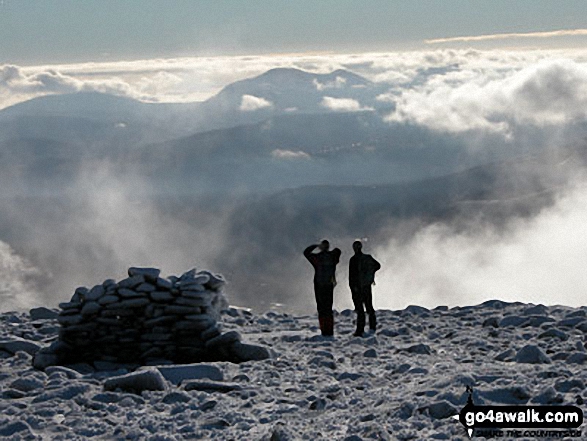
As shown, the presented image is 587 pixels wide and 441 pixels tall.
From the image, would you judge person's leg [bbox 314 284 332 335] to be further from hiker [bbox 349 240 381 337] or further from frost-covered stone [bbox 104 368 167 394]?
frost-covered stone [bbox 104 368 167 394]

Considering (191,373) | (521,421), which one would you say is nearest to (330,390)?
(191,373)

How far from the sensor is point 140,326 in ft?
49.7

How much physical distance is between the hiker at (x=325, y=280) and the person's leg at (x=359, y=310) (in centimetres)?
49

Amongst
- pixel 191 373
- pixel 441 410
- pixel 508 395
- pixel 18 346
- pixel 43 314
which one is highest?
pixel 43 314

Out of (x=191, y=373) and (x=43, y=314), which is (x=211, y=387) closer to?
(x=191, y=373)

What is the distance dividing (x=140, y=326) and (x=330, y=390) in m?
4.95

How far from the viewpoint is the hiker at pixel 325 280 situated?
686 inches

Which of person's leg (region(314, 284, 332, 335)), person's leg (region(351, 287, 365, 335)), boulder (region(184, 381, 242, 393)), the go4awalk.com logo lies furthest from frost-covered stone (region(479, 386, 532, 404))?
person's leg (region(314, 284, 332, 335))

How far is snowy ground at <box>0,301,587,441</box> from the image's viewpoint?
30.2ft

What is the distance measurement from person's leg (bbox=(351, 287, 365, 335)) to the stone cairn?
3204mm

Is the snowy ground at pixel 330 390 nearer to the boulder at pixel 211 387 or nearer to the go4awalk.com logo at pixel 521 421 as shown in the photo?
the boulder at pixel 211 387

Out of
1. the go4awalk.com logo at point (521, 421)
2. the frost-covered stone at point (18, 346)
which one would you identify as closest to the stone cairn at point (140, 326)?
the frost-covered stone at point (18, 346)

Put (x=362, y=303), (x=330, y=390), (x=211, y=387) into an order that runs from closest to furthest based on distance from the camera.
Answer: (x=330, y=390), (x=211, y=387), (x=362, y=303)

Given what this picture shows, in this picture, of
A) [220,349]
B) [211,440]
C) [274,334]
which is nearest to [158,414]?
[211,440]
